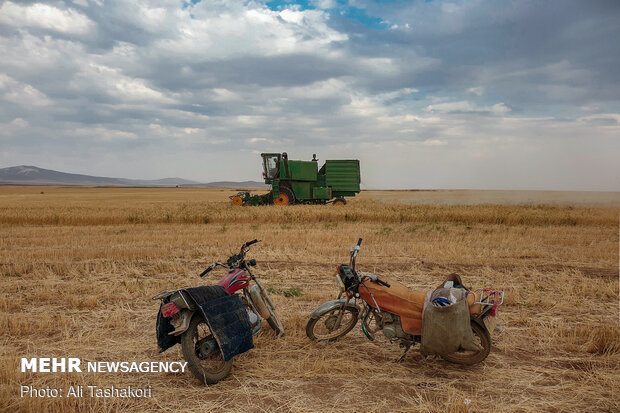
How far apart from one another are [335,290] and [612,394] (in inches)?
184

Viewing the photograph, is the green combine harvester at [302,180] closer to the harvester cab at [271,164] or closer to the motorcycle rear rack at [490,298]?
the harvester cab at [271,164]

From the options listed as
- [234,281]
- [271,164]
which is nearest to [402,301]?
[234,281]

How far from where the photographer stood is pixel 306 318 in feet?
21.0

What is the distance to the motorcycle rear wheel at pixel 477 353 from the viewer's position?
486cm

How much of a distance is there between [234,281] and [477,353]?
3.15 metres

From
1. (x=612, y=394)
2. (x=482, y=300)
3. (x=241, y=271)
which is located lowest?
(x=612, y=394)

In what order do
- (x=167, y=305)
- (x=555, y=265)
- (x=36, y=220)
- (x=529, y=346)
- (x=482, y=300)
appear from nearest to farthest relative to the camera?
1. (x=167, y=305)
2. (x=482, y=300)
3. (x=529, y=346)
4. (x=555, y=265)
5. (x=36, y=220)

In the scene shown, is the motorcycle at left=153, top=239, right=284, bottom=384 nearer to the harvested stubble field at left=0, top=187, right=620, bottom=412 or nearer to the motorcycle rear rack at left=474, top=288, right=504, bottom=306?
the harvested stubble field at left=0, top=187, right=620, bottom=412

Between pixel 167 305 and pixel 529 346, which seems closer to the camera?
pixel 167 305

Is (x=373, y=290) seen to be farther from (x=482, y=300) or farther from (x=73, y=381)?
(x=73, y=381)

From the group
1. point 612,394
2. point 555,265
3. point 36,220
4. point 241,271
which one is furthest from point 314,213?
point 612,394

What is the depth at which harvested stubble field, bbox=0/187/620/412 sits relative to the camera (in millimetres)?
4227

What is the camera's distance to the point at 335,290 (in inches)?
317

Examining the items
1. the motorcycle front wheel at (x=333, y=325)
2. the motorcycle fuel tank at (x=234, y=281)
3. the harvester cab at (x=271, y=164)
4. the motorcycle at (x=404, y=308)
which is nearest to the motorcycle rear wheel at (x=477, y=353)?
the motorcycle at (x=404, y=308)
